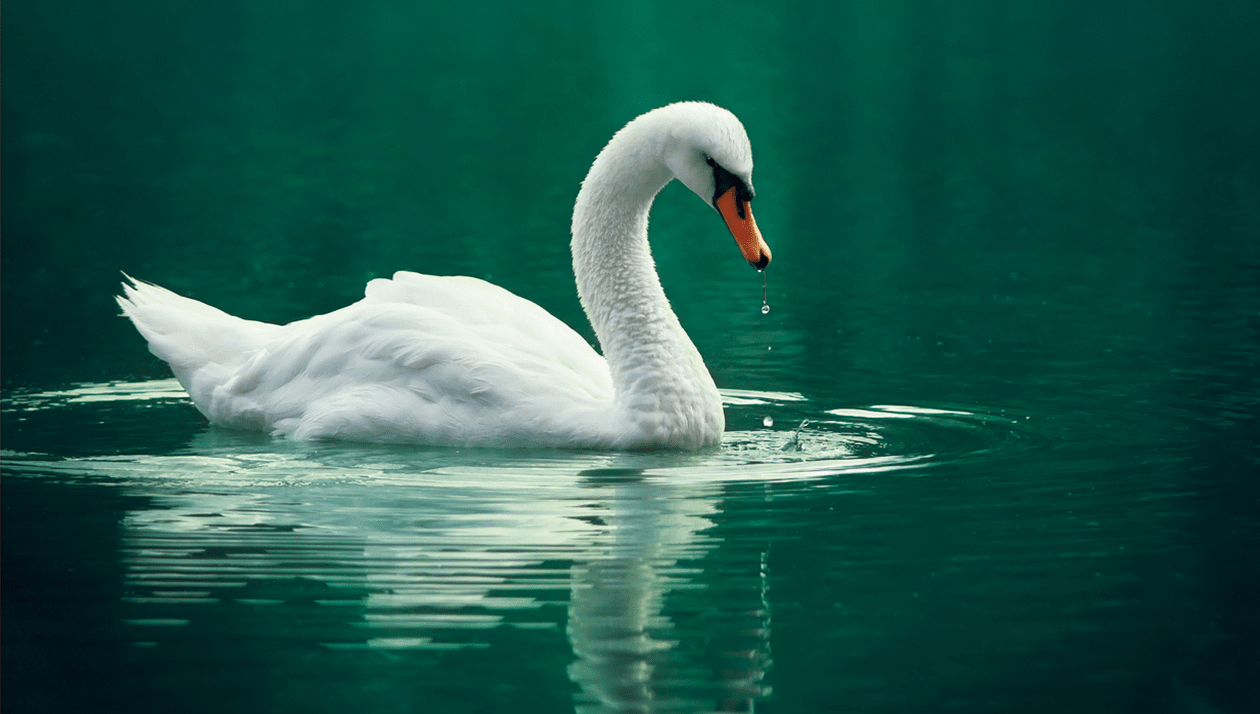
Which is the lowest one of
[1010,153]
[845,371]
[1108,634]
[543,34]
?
[1108,634]

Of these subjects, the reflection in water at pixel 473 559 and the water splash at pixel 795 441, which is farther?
the water splash at pixel 795 441

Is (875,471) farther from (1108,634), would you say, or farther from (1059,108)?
(1059,108)

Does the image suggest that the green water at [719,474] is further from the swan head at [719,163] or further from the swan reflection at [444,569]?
the swan head at [719,163]

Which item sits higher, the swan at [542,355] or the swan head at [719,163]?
the swan head at [719,163]

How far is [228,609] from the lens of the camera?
5559 mm

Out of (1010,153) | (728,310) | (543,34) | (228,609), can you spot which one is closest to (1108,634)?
(228,609)

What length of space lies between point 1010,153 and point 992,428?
59.6ft

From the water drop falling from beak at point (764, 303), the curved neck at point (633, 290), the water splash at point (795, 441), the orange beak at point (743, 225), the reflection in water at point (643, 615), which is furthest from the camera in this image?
the water drop falling from beak at point (764, 303)

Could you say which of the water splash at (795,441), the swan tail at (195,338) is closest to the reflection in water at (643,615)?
the water splash at (795,441)

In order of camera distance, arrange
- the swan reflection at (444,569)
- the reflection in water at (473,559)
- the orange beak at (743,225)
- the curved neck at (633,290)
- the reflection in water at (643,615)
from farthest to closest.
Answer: the curved neck at (633,290) < the orange beak at (743,225) < the swan reflection at (444,569) < the reflection in water at (473,559) < the reflection in water at (643,615)

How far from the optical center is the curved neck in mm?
7910

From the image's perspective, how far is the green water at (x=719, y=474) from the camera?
5051 millimetres

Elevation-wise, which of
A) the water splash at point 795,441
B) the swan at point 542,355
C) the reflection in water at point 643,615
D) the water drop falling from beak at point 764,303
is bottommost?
the reflection in water at point 643,615

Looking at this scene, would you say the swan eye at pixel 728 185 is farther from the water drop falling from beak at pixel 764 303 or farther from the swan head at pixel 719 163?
the water drop falling from beak at pixel 764 303
